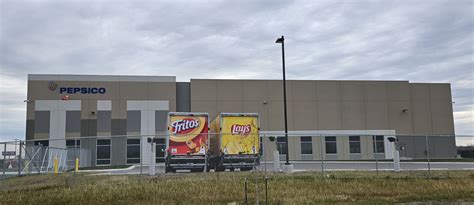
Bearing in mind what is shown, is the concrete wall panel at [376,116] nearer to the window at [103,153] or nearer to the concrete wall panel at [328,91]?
the concrete wall panel at [328,91]

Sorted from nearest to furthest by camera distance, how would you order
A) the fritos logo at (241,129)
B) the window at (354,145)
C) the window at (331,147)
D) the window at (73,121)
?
the fritos logo at (241,129), the window at (354,145), the window at (73,121), the window at (331,147)

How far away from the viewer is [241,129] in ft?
76.8

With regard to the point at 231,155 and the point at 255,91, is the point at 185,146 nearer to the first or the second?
the point at 231,155

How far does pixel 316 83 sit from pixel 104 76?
21168 mm

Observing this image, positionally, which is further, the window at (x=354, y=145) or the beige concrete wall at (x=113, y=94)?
the beige concrete wall at (x=113, y=94)

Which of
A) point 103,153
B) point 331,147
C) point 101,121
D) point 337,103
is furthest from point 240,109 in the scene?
point 103,153

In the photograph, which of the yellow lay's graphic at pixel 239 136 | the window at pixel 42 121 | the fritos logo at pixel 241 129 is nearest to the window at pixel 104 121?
the window at pixel 42 121

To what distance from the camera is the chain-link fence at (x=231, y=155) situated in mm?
21281

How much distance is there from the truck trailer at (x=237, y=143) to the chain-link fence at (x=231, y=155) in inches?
2.0

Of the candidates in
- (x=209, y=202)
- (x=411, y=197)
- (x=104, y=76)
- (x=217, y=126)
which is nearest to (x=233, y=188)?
(x=209, y=202)

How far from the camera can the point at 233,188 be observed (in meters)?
14.6

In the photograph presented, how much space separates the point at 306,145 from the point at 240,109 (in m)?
7.37

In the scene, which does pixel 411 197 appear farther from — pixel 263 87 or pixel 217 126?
pixel 263 87

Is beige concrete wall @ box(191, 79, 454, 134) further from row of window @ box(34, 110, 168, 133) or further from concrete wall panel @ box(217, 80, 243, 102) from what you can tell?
row of window @ box(34, 110, 168, 133)
